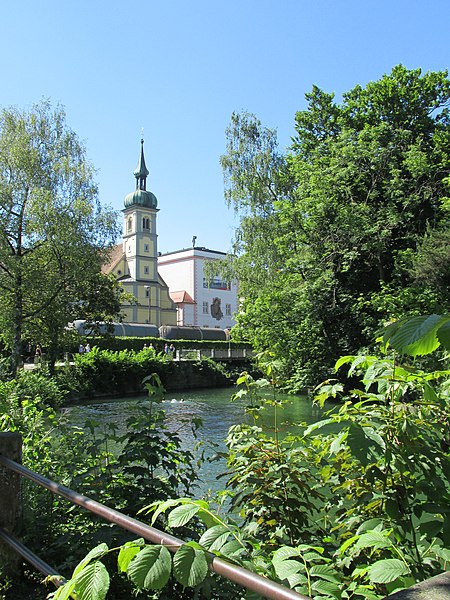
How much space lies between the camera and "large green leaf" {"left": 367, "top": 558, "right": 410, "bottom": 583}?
149cm

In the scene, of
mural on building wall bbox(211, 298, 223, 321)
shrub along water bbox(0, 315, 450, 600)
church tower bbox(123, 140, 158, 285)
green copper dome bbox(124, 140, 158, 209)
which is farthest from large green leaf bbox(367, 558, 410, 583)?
mural on building wall bbox(211, 298, 223, 321)

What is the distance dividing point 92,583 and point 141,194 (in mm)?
76478

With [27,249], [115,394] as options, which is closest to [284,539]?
[27,249]

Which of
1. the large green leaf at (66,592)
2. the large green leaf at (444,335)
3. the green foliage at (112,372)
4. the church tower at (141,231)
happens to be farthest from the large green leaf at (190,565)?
the church tower at (141,231)

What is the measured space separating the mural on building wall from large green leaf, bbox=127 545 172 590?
82076mm

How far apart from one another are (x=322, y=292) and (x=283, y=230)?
4.11 metres

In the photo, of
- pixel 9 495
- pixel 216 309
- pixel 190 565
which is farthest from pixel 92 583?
pixel 216 309

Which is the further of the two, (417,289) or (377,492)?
(417,289)

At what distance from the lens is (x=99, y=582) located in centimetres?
127

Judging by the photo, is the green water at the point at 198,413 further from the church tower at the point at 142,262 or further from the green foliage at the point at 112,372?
the church tower at the point at 142,262

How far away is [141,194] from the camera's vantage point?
247 ft

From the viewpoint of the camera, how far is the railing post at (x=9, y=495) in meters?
2.90

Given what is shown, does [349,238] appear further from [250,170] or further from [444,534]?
[444,534]

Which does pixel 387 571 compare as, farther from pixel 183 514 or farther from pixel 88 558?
pixel 88 558
